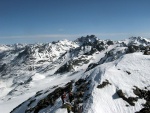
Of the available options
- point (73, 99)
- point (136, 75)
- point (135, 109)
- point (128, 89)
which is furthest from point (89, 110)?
point (136, 75)

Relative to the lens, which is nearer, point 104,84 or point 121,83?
point 104,84

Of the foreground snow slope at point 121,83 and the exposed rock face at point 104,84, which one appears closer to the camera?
the foreground snow slope at point 121,83

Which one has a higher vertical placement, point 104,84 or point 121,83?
point 104,84

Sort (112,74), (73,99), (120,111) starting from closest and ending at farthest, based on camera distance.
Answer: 1. (120,111)
2. (73,99)
3. (112,74)

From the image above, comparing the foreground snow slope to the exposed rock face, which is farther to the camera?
the exposed rock face

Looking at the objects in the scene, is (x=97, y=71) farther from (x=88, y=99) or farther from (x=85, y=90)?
(x=88, y=99)

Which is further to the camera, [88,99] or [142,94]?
[142,94]

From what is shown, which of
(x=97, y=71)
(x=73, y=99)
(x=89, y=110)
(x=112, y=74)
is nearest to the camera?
(x=89, y=110)

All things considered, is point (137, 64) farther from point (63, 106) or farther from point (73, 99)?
point (63, 106)

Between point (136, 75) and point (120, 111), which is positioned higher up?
point (136, 75)
